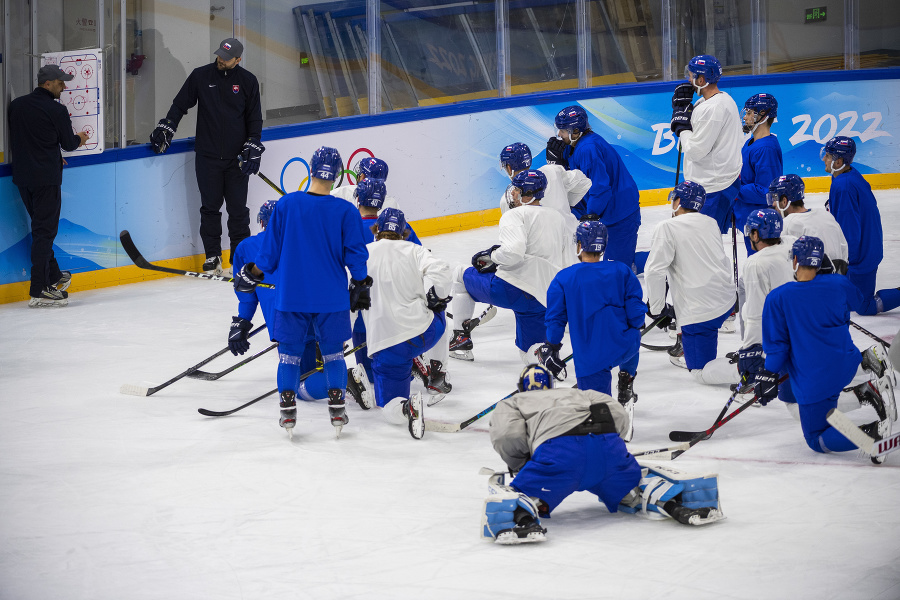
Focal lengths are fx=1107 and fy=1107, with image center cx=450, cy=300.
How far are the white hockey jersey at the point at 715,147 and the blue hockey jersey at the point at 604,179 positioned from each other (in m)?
0.44

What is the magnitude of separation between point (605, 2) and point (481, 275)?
19.7 feet

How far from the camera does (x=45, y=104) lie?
25.7 feet

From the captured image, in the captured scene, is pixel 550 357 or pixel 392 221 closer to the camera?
pixel 550 357

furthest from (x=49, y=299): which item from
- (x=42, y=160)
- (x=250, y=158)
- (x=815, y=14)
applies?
(x=815, y=14)

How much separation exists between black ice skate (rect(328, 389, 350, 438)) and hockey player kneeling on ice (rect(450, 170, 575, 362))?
136 cm

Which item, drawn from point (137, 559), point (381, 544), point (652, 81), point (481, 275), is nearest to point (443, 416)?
point (481, 275)

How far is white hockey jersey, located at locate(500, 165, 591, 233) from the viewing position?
7023 millimetres

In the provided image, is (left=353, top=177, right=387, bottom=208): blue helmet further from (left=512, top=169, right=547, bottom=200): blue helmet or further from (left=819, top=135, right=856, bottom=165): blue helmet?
(left=819, top=135, right=856, bottom=165): blue helmet

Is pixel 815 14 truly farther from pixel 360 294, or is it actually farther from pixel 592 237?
pixel 360 294

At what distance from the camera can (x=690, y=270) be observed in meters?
5.94

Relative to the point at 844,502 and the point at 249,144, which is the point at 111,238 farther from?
the point at 844,502

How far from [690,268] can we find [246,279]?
2.35 meters

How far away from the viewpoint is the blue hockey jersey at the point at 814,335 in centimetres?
473

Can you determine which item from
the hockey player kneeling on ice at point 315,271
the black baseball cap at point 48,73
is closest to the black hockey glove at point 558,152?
the hockey player kneeling on ice at point 315,271
